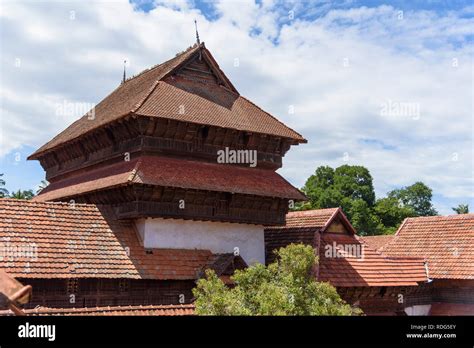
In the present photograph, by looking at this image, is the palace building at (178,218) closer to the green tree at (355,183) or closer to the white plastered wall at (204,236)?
the white plastered wall at (204,236)

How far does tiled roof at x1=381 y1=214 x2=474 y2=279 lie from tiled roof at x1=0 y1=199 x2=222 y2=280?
9644mm

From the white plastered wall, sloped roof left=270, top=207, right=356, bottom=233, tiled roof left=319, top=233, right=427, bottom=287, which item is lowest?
tiled roof left=319, top=233, right=427, bottom=287

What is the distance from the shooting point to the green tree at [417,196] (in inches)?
2576

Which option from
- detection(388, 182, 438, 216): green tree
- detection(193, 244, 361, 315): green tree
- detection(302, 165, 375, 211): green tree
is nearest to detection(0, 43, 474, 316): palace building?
detection(193, 244, 361, 315): green tree

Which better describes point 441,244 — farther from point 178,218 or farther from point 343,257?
point 178,218

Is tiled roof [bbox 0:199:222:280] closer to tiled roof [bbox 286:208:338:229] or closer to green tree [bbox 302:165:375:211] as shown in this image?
tiled roof [bbox 286:208:338:229]

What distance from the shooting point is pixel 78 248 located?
14.1m

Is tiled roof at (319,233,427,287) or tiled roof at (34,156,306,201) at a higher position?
tiled roof at (34,156,306,201)

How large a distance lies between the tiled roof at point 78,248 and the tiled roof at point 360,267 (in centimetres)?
434

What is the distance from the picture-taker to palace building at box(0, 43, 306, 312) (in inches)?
543

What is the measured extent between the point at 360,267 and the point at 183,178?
287 inches

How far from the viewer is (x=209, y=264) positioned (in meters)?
15.9

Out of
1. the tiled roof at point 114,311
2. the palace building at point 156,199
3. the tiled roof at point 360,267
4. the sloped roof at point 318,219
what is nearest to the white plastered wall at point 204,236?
the palace building at point 156,199
